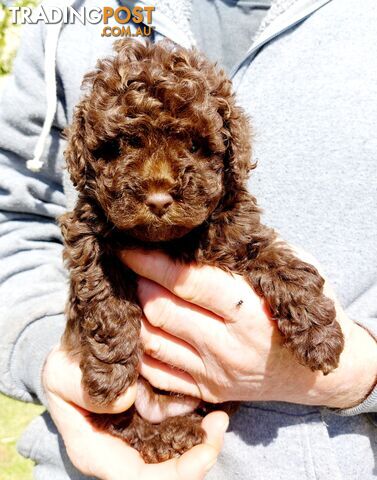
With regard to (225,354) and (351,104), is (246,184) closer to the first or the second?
(351,104)

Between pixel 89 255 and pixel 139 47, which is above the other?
pixel 139 47

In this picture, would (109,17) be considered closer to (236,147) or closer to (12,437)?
(236,147)

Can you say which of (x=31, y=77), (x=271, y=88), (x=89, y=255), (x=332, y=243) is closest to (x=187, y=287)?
(x=89, y=255)

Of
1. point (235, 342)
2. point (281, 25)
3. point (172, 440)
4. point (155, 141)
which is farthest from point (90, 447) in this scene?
point (281, 25)

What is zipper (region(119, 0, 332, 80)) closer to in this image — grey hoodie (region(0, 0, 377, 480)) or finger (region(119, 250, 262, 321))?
grey hoodie (region(0, 0, 377, 480))

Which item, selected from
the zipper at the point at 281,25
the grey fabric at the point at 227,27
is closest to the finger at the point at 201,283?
the zipper at the point at 281,25

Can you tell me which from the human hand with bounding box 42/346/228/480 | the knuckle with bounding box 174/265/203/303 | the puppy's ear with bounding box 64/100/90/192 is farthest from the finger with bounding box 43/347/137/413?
the puppy's ear with bounding box 64/100/90/192
